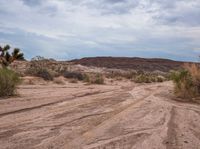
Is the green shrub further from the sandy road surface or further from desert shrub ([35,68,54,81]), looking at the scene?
desert shrub ([35,68,54,81])

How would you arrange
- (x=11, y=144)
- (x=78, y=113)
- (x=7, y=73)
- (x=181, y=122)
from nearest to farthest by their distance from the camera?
(x=11, y=144) → (x=181, y=122) → (x=78, y=113) → (x=7, y=73)

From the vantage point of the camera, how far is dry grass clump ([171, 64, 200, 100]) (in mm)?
22016

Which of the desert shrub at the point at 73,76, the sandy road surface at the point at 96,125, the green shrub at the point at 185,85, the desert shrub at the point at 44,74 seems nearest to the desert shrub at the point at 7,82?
the sandy road surface at the point at 96,125

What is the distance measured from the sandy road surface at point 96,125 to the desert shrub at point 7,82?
2417 mm

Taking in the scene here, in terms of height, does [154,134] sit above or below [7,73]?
below

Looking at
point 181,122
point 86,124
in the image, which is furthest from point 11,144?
point 181,122

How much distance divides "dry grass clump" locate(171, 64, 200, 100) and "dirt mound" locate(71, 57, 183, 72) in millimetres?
61099

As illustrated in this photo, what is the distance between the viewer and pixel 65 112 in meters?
14.2

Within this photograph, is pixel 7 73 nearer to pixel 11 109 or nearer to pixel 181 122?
pixel 11 109

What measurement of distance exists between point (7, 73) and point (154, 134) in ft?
37.6

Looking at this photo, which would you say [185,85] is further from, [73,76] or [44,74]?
[73,76]

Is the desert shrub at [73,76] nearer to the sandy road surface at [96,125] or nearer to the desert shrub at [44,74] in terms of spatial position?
the desert shrub at [44,74]

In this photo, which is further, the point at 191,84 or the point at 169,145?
the point at 191,84

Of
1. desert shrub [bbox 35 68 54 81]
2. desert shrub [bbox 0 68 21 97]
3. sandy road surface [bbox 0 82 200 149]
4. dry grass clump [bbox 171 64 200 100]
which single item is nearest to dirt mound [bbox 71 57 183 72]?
desert shrub [bbox 35 68 54 81]
